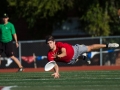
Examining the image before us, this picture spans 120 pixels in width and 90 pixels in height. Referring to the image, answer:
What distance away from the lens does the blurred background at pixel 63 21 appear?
23094 millimetres

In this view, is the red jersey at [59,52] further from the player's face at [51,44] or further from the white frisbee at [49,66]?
the white frisbee at [49,66]

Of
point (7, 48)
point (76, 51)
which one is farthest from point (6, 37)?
point (76, 51)

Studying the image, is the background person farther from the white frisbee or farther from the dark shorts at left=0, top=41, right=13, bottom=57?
the white frisbee

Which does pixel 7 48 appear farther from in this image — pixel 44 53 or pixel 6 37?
pixel 44 53

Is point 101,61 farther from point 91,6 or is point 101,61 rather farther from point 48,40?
point 48,40

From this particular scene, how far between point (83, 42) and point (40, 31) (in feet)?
15.8

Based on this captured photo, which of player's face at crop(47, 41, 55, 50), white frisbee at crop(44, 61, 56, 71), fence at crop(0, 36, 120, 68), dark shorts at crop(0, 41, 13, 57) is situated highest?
player's face at crop(47, 41, 55, 50)

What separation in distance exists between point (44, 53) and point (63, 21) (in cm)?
441

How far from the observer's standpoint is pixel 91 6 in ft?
82.8

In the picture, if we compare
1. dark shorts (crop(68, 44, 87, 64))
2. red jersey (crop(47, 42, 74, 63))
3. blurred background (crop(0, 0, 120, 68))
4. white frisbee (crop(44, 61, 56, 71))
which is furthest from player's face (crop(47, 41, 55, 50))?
blurred background (crop(0, 0, 120, 68))

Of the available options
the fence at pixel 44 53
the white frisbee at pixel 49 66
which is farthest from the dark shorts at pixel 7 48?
the fence at pixel 44 53

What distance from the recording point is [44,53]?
23547 mm

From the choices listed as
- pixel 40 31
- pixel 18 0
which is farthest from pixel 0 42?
pixel 40 31

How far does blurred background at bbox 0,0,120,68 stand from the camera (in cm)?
Result: 2309
